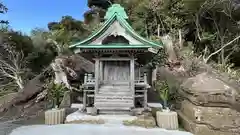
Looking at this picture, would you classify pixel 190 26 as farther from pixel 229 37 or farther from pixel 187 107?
pixel 187 107

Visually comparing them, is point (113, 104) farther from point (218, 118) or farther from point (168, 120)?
point (218, 118)

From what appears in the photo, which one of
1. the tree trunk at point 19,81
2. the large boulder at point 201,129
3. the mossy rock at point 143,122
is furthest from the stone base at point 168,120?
the tree trunk at point 19,81

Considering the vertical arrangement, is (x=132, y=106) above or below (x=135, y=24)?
below

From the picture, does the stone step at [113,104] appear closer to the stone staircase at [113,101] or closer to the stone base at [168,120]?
the stone staircase at [113,101]

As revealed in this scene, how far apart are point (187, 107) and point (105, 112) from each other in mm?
3803

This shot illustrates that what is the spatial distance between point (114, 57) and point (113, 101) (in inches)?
89.7

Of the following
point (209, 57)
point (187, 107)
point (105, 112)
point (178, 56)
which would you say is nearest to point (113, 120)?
point (105, 112)

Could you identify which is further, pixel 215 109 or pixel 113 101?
pixel 113 101

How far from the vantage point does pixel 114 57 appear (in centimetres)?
1039

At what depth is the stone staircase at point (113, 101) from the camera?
31.0 feet

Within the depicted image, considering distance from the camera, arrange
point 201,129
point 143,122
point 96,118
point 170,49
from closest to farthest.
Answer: point 201,129
point 143,122
point 96,118
point 170,49

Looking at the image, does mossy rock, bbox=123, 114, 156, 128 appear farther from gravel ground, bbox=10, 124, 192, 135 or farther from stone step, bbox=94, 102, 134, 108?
stone step, bbox=94, 102, 134, 108

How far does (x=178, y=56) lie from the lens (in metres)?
18.2

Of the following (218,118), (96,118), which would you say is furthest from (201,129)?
Answer: (96,118)
